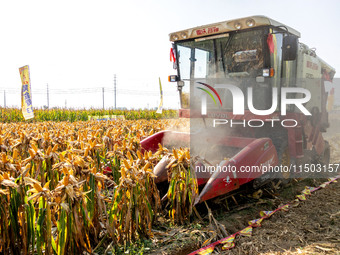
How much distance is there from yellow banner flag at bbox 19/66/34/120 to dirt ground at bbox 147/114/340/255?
22.3 feet

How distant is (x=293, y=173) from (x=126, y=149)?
270 centimetres

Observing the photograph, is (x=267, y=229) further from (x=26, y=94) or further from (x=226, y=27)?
→ (x=26, y=94)

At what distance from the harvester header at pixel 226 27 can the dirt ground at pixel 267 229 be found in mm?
2357

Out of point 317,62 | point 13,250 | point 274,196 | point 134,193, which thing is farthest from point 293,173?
point 13,250

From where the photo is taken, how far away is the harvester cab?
13.5 feet

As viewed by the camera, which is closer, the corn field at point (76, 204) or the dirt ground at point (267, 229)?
the corn field at point (76, 204)

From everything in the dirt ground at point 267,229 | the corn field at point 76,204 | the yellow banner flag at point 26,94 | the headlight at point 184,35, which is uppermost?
the headlight at point 184,35

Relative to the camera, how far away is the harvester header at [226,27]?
13.2ft

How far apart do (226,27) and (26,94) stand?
21.9 ft

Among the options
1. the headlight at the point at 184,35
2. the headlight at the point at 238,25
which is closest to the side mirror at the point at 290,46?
the headlight at the point at 238,25

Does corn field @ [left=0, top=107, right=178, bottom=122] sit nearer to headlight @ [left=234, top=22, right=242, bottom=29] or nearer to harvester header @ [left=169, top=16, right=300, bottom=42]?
harvester header @ [left=169, top=16, right=300, bottom=42]

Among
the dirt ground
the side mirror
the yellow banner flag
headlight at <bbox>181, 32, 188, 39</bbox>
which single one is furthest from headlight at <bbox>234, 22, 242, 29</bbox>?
the yellow banner flag

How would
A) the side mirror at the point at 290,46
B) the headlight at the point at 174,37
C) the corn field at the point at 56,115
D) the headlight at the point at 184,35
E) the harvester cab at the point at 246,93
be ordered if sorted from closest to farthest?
the side mirror at the point at 290,46, the harvester cab at the point at 246,93, the headlight at the point at 184,35, the headlight at the point at 174,37, the corn field at the point at 56,115

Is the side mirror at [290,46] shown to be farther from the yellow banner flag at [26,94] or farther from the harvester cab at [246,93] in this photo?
the yellow banner flag at [26,94]
